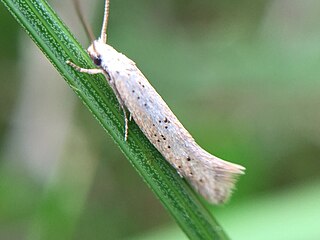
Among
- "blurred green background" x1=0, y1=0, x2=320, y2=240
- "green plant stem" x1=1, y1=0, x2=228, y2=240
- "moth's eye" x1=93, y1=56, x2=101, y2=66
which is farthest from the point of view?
"blurred green background" x1=0, y1=0, x2=320, y2=240

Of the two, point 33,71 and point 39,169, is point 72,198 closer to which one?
point 39,169

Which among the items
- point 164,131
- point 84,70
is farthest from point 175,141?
point 84,70

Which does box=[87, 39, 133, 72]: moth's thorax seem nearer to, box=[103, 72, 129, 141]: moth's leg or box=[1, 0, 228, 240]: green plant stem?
box=[103, 72, 129, 141]: moth's leg

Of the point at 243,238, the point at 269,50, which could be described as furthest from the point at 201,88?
the point at 243,238

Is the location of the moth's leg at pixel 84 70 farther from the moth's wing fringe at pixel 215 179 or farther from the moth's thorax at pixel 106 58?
the moth's wing fringe at pixel 215 179

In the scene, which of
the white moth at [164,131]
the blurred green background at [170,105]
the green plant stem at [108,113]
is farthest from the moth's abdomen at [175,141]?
the blurred green background at [170,105]

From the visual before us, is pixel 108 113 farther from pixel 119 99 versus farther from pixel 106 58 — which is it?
pixel 106 58

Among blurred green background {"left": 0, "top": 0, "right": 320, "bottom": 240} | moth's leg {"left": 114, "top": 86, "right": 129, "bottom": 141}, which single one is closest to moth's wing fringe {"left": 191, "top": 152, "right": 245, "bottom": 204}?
moth's leg {"left": 114, "top": 86, "right": 129, "bottom": 141}
